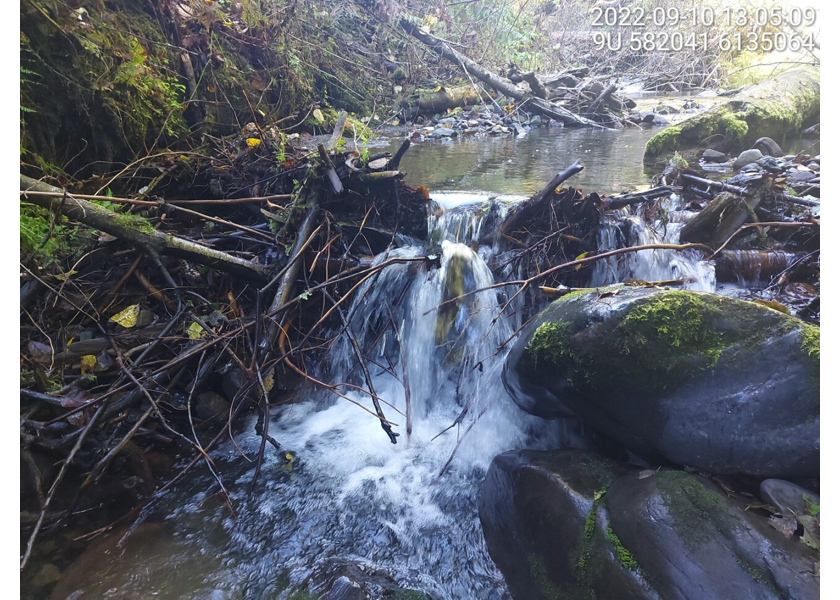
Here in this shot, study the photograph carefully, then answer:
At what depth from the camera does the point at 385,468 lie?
10.7 ft

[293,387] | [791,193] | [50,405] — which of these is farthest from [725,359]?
[50,405]

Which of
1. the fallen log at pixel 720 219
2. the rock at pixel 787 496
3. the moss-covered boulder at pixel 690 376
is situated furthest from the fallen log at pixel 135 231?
the fallen log at pixel 720 219

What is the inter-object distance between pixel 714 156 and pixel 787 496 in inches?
271

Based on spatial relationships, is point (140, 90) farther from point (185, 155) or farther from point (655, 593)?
point (655, 593)

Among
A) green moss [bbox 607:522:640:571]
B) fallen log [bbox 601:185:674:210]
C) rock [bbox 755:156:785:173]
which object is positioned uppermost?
rock [bbox 755:156:785:173]

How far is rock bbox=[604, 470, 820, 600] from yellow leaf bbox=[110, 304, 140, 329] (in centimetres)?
342

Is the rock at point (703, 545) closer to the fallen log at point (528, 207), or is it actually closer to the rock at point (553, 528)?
the rock at point (553, 528)

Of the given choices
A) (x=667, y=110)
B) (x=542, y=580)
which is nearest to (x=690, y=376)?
(x=542, y=580)

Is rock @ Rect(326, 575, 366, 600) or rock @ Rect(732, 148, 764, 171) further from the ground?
rock @ Rect(732, 148, 764, 171)

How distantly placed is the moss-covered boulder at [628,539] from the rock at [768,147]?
22.7 ft

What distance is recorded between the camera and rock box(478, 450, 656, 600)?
6.38 feet

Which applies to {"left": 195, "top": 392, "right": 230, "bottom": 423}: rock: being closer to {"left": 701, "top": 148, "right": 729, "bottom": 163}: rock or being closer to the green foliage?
the green foliage

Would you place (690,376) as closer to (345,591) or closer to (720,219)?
(345,591)

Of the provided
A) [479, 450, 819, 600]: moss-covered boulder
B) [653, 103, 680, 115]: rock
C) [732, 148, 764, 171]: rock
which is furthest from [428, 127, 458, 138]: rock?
[479, 450, 819, 600]: moss-covered boulder
